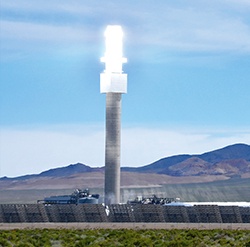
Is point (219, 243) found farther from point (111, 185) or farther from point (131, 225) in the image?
point (111, 185)

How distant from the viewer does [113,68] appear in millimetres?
165375

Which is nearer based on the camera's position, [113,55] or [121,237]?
[121,237]

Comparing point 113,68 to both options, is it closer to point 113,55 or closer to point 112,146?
point 113,55

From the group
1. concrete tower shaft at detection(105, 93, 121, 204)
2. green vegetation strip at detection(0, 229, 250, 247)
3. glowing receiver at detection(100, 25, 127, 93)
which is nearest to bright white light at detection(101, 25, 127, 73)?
glowing receiver at detection(100, 25, 127, 93)

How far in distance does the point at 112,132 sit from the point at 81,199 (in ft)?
47.6

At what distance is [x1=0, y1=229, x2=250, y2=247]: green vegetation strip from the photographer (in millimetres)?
85650

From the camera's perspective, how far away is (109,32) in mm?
167250

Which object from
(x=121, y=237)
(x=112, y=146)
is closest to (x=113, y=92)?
(x=112, y=146)

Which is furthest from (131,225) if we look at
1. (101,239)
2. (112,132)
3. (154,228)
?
(112,132)

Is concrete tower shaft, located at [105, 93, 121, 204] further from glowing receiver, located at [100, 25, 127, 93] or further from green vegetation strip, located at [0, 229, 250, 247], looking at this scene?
green vegetation strip, located at [0, 229, 250, 247]

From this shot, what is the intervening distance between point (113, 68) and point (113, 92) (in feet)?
13.8

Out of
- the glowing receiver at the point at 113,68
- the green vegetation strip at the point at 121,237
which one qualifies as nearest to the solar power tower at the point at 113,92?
the glowing receiver at the point at 113,68

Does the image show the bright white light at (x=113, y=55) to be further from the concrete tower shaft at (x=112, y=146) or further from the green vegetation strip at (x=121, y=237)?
the green vegetation strip at (x=121, y=237)

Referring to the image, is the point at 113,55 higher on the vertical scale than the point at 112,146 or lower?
higher
